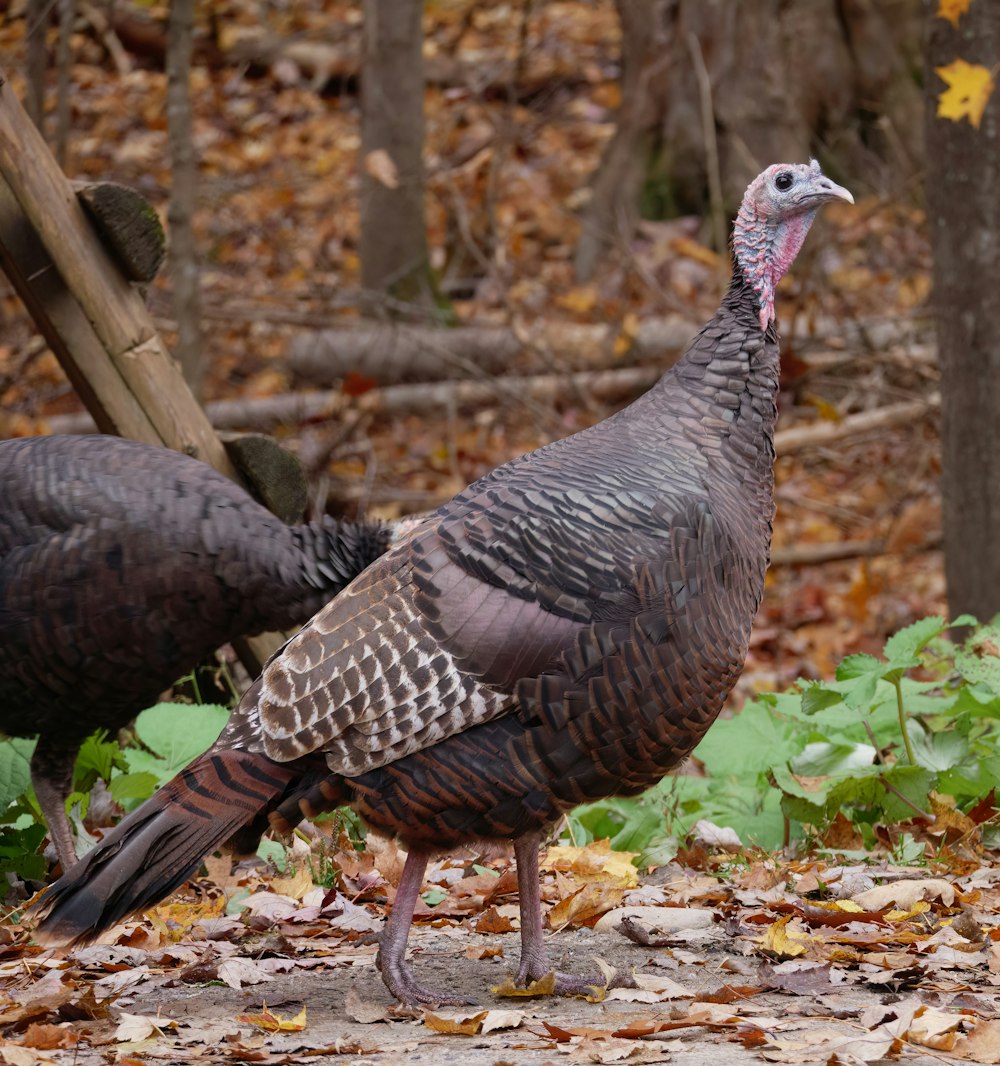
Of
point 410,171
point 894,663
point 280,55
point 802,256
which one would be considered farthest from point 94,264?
point 280,55

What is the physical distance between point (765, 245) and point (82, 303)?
238 centimetres

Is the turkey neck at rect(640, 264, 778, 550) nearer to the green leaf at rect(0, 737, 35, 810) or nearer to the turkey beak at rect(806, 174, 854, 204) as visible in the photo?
the turkey beak at rect(806, 174, 854, 204)

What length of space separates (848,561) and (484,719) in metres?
6.21

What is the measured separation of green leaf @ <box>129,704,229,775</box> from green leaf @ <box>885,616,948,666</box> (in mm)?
2161

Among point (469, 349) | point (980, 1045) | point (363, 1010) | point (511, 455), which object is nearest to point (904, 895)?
point (980, 1045)

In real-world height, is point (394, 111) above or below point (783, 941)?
above

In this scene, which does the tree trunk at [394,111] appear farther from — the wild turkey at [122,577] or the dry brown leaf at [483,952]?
the dry brown leaf at [483,952]

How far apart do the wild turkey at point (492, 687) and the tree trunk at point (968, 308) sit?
247 cm

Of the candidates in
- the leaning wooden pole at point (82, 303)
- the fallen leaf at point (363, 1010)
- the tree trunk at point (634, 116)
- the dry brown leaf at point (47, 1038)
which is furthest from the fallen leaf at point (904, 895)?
the tree trunk at point (634, 116)

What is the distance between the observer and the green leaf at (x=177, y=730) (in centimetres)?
468

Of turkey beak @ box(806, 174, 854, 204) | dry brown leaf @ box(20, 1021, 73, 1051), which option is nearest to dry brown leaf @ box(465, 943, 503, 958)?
dry brown leaf @ box(20, 1021, 73, 1051)

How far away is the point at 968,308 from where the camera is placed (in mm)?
5574

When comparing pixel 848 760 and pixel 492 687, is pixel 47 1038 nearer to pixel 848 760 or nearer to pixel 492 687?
pixel 492 687

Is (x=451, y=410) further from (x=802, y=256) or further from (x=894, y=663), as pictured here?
(x=894, y=663)
